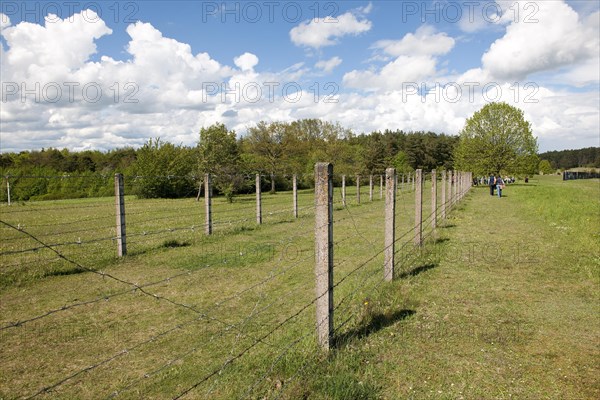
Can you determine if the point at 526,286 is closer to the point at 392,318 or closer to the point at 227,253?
the point at 392,318

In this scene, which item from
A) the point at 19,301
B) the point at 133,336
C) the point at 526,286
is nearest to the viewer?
the point at 133,336

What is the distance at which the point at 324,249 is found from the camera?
171 inches

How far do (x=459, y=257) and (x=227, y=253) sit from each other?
5.79m

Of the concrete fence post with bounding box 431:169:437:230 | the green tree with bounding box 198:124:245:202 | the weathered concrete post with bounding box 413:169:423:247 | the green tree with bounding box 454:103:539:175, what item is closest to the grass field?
the weathered concrete post with bounding box 413:169:423:247

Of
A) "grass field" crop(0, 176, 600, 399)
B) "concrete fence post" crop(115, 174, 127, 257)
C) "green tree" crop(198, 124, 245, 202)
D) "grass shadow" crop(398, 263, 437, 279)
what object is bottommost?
"grass field" crop(0, 176, 600, 399)

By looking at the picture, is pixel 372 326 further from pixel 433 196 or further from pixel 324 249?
pixel 433 196

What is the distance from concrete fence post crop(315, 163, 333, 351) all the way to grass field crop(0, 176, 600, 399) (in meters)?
0.27

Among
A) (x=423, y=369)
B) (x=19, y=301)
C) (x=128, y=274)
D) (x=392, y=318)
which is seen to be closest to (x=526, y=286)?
(x=392, y=318)

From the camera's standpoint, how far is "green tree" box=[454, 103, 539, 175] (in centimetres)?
5362

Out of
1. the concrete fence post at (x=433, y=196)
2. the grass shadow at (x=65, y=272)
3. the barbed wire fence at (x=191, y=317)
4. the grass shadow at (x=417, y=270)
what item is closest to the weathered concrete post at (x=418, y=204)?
the barbed wire fence at (x=191, y=317)

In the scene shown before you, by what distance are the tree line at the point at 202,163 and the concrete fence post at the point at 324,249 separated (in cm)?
869

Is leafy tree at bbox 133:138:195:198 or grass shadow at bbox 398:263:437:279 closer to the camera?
grass shadow at bbox 398:263:437:279

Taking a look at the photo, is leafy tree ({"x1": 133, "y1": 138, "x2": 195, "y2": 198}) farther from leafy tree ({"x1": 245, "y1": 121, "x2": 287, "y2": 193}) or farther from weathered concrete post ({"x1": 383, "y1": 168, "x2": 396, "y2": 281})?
weathered concrete post ({"x1": 383, "y1": 168, "x2": 396, "y2": 281})

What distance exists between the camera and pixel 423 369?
4.39 metres
